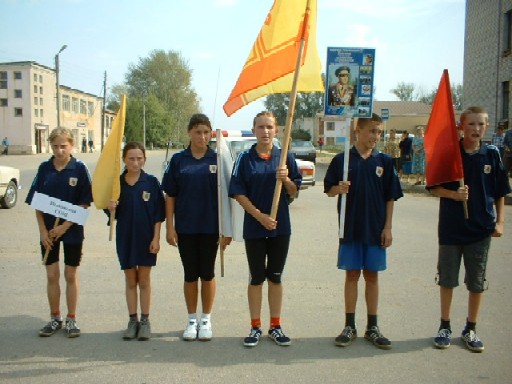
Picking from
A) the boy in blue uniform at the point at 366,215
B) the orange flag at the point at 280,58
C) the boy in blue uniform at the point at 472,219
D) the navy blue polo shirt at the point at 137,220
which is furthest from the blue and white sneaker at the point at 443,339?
the navy blue polo shirt at the point at 137,220

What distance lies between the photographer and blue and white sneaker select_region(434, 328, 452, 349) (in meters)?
4.31

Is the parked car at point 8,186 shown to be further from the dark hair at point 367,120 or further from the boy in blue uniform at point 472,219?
the boy in blue uniform at point 472,219

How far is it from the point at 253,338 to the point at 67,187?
2184 millimetres

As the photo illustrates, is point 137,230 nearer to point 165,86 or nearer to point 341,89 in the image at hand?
point 341,89

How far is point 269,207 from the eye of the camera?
14.5 ft

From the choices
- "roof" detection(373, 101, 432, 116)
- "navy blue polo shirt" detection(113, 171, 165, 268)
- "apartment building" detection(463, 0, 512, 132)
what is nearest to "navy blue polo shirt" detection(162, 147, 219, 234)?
"navy blue polo shirt" detection(113, 171, 165, 268)

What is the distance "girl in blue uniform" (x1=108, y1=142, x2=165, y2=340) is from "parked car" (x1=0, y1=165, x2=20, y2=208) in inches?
374

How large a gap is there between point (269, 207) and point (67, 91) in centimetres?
7628

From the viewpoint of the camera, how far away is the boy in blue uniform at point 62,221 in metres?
4.64

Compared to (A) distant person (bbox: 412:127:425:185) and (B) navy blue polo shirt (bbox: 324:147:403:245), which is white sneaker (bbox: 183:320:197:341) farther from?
(A) distant person (bbox: 412:127:425:185)

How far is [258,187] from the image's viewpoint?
439cm

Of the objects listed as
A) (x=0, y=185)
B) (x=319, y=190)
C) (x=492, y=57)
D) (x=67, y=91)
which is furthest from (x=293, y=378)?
(x=67, y=91)

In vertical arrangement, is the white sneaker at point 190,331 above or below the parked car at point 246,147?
below

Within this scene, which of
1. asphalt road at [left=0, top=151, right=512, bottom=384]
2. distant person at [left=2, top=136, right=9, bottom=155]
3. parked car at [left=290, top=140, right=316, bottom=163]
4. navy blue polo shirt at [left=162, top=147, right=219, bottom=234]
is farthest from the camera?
distant person at [left=2, top=136, right=9, bottom=155]
